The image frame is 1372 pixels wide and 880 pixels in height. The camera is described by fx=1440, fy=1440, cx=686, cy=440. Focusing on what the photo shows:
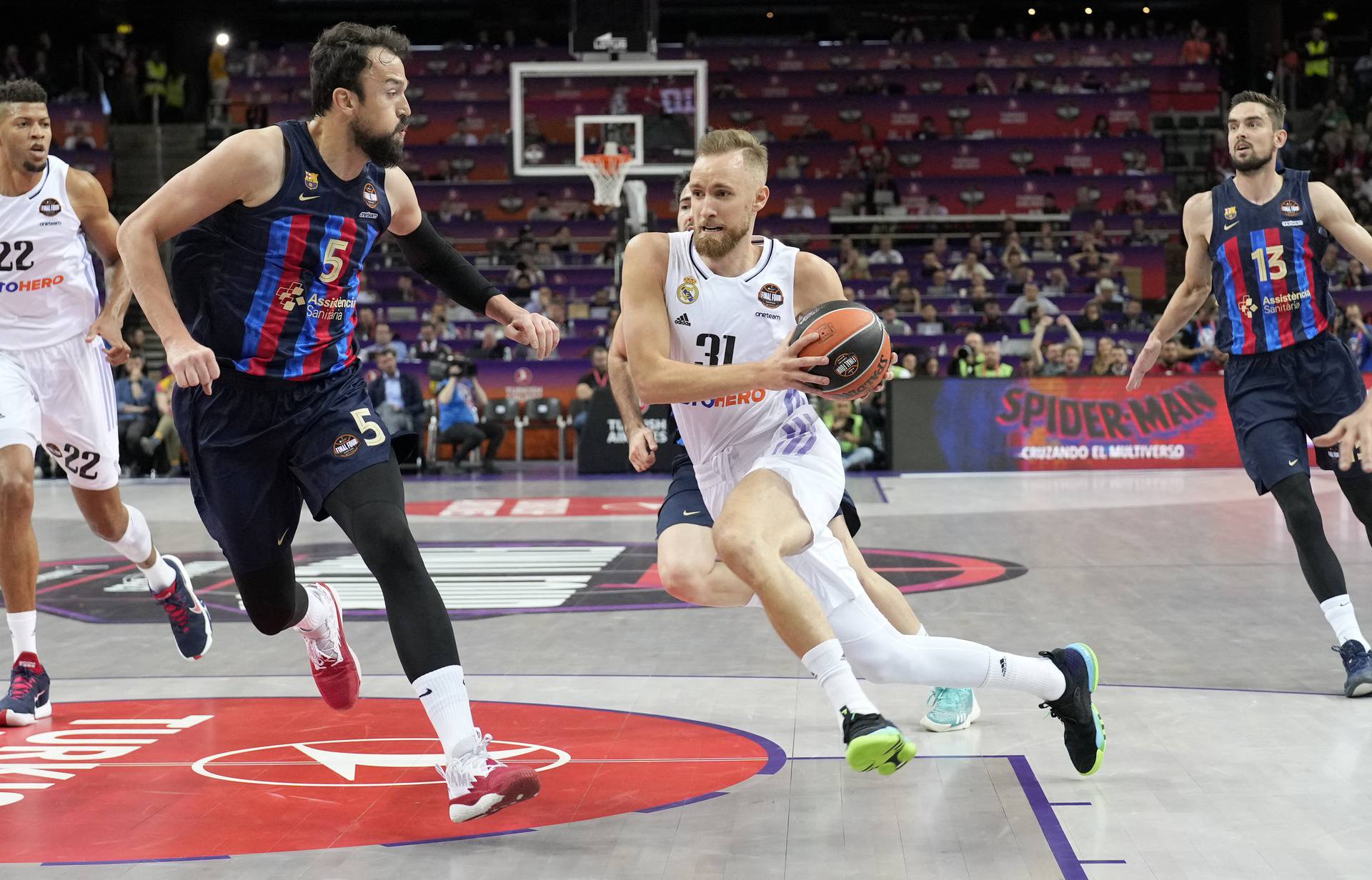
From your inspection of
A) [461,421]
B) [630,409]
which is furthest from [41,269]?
[461,421]

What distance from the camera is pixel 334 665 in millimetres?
4602

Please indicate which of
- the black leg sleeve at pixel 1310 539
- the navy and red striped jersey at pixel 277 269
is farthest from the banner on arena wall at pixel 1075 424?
the navy and red striped jersey at pixel 277 269

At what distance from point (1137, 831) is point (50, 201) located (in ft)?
14.6

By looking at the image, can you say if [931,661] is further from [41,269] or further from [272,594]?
[41,269]

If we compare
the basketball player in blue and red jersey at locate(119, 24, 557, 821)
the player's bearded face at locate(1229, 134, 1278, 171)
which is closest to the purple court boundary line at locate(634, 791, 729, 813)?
the basketball player in blue and red jersey at locate(119, 24, 557, 821)

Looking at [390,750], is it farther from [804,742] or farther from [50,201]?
[50,201]

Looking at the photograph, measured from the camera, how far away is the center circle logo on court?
7.14 metres

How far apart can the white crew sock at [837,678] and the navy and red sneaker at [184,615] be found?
2.86 metres

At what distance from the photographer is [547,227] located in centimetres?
2342

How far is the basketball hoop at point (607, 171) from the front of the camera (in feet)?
56.1

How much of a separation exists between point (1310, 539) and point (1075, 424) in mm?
9956

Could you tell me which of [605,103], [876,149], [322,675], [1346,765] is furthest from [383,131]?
[876,149]

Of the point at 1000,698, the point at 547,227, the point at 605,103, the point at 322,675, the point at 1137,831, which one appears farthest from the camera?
the point at 547,227

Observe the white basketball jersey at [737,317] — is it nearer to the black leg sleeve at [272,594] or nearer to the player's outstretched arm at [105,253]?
the black leg sleeve at [272,594]
